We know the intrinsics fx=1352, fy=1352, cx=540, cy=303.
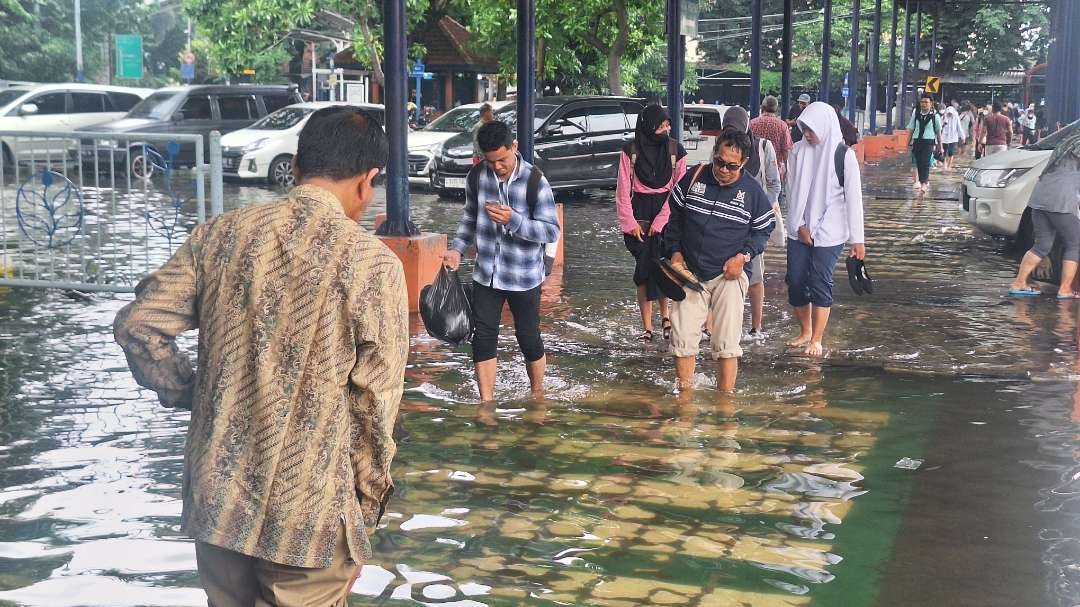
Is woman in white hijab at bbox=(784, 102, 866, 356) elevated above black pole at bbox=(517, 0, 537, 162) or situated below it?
below

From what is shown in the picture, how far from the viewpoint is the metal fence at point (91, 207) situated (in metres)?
10.6

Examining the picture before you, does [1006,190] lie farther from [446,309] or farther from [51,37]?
[51,37]

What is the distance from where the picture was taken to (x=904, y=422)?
24.2ft

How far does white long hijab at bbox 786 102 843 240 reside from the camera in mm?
8945

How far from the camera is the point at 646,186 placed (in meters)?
9.41

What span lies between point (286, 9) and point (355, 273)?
1353 inches

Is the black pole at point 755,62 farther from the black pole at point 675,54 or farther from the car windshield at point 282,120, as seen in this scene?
the car windshield at point 282,120

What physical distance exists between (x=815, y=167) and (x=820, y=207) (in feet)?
0.90

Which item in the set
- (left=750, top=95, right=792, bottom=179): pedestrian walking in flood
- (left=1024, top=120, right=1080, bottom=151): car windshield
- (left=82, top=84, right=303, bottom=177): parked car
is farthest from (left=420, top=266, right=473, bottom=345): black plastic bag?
(left=82, top=84, right=303, bottom=177): parked car

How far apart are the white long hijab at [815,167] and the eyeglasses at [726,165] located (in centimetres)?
153

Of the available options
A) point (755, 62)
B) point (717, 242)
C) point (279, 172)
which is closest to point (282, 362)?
point (717, 242)

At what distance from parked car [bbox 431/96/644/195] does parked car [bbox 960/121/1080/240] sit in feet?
26.0

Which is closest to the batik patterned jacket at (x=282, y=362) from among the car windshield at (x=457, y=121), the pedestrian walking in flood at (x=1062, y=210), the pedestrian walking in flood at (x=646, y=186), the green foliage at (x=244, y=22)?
the pedestrian walking in flood at (x=646, y=186)

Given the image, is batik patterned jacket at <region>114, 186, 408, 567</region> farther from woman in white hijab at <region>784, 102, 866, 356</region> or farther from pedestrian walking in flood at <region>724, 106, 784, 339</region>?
pedestrian walking in flood at <region>724, 106, 784, 339</region>
